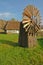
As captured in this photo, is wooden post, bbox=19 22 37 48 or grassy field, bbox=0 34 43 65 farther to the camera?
wooden post, bbox=19 22 37 48

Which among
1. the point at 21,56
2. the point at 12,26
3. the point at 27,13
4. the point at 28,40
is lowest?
the point at 12,26

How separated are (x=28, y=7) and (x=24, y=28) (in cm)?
329

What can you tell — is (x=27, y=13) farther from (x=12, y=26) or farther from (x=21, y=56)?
(x=12, y=26)

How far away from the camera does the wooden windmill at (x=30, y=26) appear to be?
29.9 metres

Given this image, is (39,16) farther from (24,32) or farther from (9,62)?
(9,62)

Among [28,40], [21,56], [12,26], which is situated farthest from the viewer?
[12,26]

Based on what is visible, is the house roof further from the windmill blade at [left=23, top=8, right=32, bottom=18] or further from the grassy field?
the grassy field

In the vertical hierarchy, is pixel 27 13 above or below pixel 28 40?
above

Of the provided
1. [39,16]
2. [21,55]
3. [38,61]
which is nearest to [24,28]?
[39,16]

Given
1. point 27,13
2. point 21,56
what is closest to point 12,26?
point 27,13

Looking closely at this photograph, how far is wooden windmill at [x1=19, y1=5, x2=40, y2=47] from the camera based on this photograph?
2992 cm

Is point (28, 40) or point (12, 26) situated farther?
point (12, 26)

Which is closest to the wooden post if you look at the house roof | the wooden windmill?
the wooden windmill

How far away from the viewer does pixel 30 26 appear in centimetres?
3055
